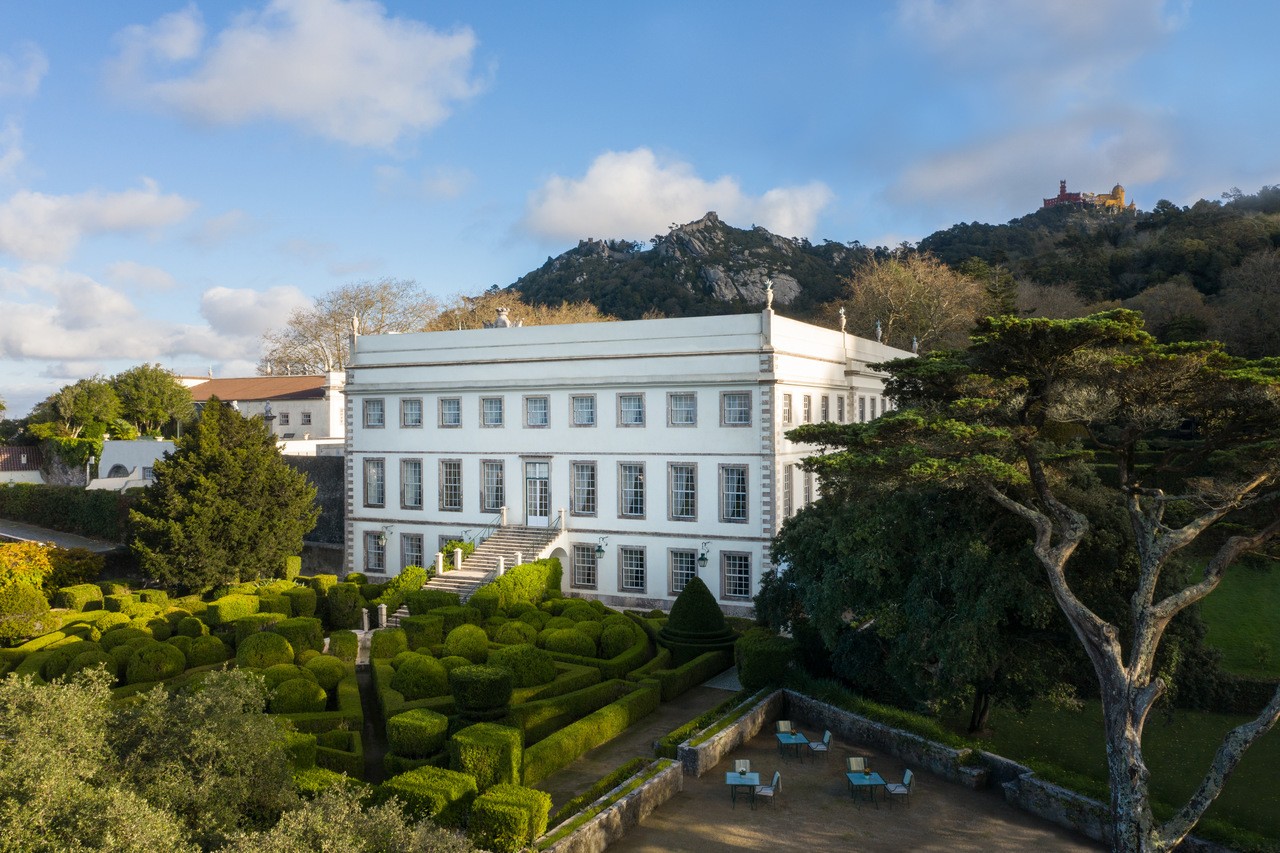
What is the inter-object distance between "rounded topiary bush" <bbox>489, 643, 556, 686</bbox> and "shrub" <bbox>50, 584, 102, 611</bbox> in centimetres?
1784

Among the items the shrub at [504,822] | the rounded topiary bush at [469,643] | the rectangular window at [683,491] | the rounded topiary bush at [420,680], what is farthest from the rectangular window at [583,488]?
the shrub at [504,822]

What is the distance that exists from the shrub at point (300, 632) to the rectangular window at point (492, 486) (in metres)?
10.2

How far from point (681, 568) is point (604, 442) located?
531 centimetres

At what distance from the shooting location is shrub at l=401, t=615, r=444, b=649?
80.1ft

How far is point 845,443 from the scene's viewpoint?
A: 17.1 m

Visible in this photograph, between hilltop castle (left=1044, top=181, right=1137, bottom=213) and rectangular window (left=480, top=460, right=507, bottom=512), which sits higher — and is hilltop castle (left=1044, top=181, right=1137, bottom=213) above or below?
above

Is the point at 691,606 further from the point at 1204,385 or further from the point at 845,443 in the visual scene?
the point at 1204,385

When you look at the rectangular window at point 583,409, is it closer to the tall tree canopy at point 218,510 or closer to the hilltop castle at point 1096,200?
the tall tree canopy at point 218,510

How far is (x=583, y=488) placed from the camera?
33.0 metres

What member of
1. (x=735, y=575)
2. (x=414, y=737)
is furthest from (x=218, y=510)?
(x=414, y=737)

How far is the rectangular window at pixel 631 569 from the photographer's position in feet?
106

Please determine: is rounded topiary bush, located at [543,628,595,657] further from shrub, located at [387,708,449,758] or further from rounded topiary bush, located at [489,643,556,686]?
shrub, located at [387,708,449,758]

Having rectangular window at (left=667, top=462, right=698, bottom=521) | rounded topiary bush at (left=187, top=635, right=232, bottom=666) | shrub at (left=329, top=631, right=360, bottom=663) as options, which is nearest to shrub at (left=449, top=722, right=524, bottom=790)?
shrub at (left=329, top=631, right=360, bottom=663)

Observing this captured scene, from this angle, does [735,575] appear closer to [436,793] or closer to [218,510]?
[436,793]
